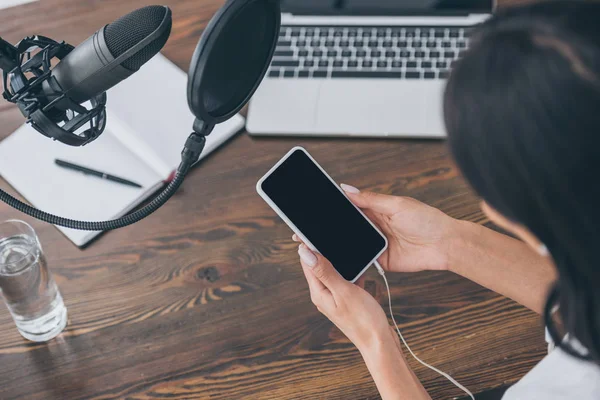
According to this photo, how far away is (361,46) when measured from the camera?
1.16 meters

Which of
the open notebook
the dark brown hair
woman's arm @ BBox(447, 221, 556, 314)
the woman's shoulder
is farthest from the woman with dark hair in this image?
the open notebook

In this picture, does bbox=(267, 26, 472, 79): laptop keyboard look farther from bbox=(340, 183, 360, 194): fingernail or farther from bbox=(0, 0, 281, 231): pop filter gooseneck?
bbox=(0, 0, 281, 231): pop filter gooseneck

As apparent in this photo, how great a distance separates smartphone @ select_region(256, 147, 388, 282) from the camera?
912 millimetres

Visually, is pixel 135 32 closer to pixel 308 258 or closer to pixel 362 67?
pixel 308 258

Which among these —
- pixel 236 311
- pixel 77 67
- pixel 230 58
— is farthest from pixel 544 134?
pixel 236 311

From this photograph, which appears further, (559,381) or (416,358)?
(416,358)

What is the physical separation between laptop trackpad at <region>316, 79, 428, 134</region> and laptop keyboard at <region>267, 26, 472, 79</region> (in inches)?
0.8

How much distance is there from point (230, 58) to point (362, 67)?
18.9 inches

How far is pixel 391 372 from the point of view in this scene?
2.77 feet

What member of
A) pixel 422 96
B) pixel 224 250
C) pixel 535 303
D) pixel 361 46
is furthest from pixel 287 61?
pixel 535 303

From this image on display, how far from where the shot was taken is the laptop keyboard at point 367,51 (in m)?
1.14

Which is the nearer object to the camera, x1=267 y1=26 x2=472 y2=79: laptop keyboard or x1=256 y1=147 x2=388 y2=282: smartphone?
x1=256 y1=147 x2=388 y2=282: smartphone

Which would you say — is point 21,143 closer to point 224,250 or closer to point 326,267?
point 224,250

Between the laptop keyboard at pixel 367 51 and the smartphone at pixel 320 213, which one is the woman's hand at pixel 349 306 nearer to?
the smartphone at pixel 320 213
